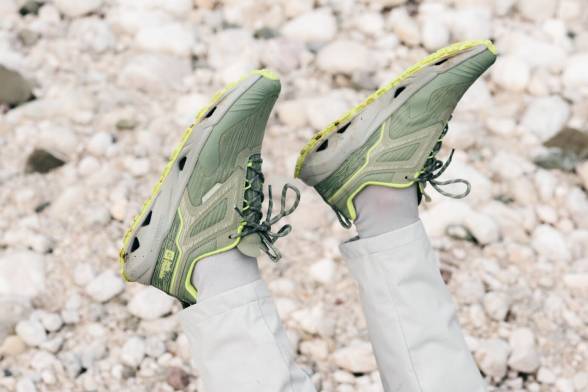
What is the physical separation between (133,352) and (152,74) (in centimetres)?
163

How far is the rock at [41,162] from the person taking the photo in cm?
312

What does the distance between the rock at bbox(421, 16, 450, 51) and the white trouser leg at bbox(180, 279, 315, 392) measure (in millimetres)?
2562

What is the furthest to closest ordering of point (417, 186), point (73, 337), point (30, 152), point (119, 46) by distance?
point (119, 46) < point (30, 152) < point (73, 337) < point (417, 186)

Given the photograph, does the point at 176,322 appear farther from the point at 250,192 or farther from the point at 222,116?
the point at 222,116

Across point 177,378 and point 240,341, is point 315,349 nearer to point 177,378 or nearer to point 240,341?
point 177,378

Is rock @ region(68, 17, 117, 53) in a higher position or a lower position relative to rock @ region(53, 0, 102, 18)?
lower

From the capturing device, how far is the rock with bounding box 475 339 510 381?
2504 mm

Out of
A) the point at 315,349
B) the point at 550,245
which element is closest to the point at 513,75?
the point at 550,245

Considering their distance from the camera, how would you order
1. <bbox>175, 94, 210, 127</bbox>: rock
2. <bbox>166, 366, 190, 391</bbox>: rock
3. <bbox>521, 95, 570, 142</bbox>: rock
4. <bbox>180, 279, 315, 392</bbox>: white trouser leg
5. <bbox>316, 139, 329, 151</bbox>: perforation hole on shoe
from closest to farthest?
<bbox>180, 279, 315, 392</bbox>: white trouser leg
<bbox>316, 139, 329, 151</bbox>: perforation hole on shoe
<bbox>166, 366, 190, 391</bbox>: rock
<bbox>175, 94, 210, 127</bbox>: rock
<bbox>521, 95, 570, 142</bbox>: rock

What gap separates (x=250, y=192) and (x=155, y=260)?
0.34 m

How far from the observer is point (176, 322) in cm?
261

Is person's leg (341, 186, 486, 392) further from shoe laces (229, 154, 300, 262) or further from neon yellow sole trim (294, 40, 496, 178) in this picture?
neon yellow sole trim (294, 40, 496, 178)

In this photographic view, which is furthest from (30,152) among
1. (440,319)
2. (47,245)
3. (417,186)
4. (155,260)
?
(440,319)

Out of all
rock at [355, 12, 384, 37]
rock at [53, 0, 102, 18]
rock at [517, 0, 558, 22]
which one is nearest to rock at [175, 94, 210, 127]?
rock at [53, 0, 102, 18]
